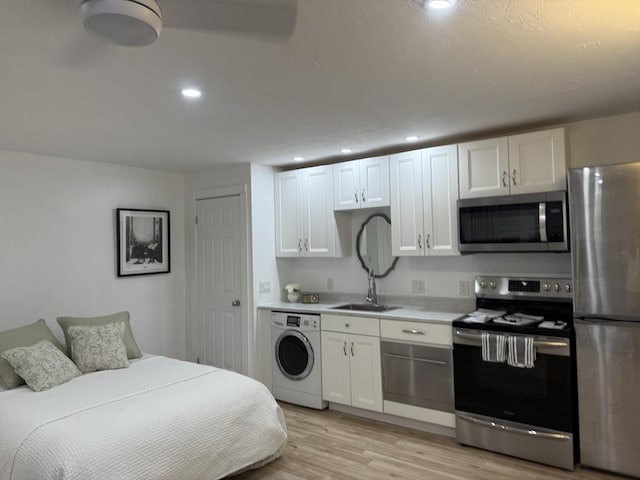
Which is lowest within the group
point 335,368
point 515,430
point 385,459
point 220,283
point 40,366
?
point 385,459

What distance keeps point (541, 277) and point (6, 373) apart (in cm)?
390

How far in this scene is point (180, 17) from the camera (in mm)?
1587

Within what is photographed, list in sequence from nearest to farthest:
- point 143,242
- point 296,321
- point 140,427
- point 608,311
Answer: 1. point 140,427
2. point 608,311
3. point 296,321
4. point 143,242

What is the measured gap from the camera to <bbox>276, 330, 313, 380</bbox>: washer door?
400 cm

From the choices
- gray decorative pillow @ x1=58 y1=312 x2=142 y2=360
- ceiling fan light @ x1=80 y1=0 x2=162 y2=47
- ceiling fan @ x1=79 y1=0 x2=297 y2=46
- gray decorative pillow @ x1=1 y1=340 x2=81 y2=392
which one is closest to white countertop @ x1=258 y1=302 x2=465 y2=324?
gray decorative pillow @ x1=58 y1=312 x2=142 y2=360

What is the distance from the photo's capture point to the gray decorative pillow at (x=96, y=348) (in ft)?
10.7

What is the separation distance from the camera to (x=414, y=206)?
3660 mm

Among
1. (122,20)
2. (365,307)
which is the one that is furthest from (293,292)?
(122,20)

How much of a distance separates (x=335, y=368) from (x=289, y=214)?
1.64 metres

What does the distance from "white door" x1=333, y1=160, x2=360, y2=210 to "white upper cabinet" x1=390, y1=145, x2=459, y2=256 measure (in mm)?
368

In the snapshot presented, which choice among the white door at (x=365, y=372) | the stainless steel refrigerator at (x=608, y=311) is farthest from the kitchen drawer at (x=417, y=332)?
the stainless steel refrigerator at (x=608, y=311)

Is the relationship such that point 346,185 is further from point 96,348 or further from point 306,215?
point 96,348

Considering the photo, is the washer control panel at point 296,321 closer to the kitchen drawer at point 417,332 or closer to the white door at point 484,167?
the kitchen drawer at point 417,332

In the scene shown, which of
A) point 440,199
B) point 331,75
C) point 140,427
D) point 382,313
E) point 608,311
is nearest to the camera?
point 331,75
